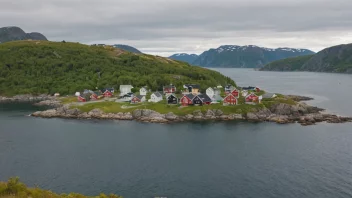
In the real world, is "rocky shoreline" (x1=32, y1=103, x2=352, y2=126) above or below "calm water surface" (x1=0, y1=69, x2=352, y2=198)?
above

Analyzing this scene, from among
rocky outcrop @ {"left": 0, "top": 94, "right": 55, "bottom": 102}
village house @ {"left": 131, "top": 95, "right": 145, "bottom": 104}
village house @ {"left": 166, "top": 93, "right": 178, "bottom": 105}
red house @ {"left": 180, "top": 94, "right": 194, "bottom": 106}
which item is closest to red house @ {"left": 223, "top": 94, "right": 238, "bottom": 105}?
red house @ {"left": 180, "top": 94, "right": 194, "bottom": 106}

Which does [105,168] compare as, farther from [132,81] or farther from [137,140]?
[132,81]

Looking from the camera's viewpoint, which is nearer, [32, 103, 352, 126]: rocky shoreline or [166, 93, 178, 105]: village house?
[32, 103, 352, 126]: rocky shoreline

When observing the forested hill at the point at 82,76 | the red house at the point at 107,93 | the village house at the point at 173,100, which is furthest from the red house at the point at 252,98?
the red house at the point at 107,93

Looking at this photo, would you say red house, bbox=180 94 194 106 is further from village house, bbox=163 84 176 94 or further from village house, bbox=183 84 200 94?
village house, bbox=183 84 200 94

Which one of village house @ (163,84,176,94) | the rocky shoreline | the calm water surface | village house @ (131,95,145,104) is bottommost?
the calm water surface

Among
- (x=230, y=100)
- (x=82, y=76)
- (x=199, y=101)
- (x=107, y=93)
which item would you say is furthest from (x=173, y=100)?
(x=82, y=76)

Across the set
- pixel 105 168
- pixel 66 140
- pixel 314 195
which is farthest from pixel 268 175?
pixel 66 140

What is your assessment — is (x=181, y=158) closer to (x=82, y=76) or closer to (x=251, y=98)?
(x=251, y=98)

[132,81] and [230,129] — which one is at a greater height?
[132,81]
